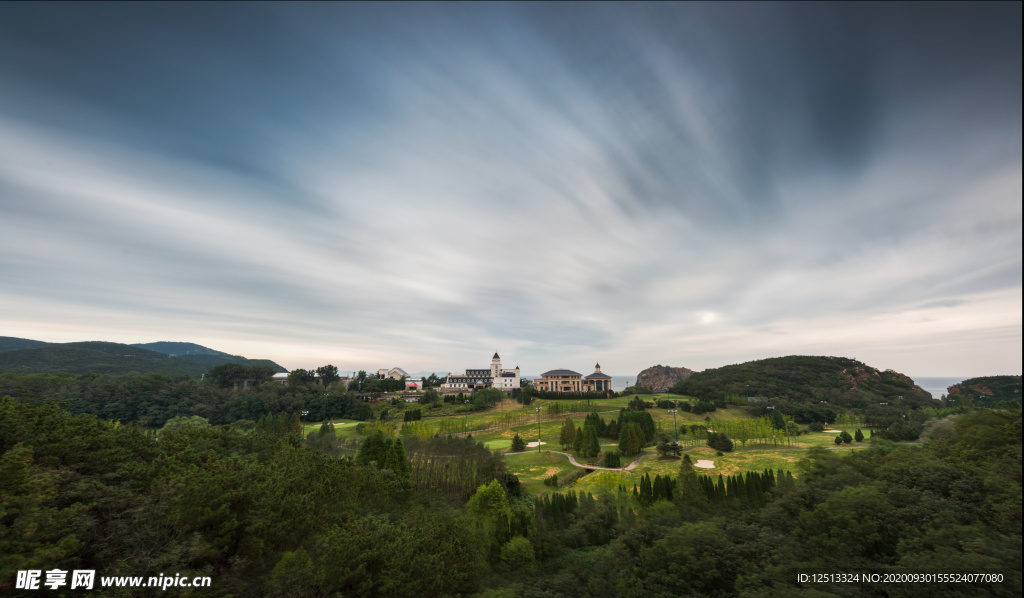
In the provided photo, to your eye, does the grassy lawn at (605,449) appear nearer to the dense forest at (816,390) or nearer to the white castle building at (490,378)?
the dense forest at (816,390)

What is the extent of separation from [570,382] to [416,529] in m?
133

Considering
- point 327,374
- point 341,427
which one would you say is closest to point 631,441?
point 341,427

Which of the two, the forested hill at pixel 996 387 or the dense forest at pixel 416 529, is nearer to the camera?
the forested hill at pixel 996 387

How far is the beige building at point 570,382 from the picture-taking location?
151125 mm

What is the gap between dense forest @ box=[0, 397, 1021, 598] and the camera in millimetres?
13742

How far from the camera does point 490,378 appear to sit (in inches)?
6811

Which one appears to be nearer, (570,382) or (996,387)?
(996,387)

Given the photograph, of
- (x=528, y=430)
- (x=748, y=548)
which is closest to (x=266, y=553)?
(x=748, y=548)

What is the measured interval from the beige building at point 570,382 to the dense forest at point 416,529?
4873 inches

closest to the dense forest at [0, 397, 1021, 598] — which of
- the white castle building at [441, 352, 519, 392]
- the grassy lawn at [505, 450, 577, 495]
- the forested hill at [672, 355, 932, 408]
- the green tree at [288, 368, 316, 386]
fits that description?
the grassy lawn at [505, 450, 577, 495]

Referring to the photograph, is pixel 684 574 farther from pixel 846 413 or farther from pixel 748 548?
pixel 846 413

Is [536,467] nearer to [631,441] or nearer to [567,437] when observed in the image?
[567,437]

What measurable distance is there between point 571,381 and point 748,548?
135 metres

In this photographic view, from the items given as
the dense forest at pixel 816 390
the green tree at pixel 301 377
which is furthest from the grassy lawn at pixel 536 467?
the green tree at pixel 301 377
